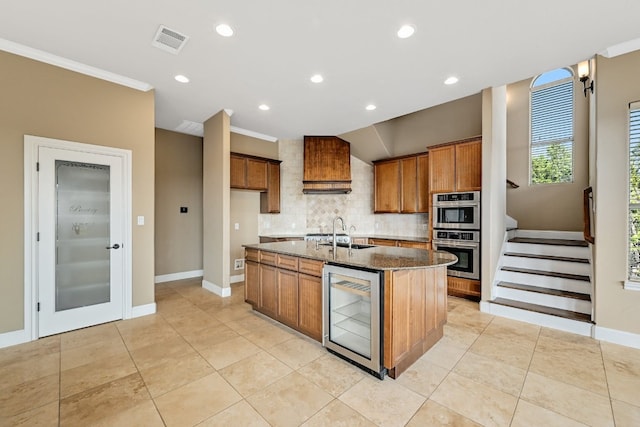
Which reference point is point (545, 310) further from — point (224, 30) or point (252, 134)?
point (252, 134)

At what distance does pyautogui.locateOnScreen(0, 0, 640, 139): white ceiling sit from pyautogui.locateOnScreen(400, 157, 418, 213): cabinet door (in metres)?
1.49

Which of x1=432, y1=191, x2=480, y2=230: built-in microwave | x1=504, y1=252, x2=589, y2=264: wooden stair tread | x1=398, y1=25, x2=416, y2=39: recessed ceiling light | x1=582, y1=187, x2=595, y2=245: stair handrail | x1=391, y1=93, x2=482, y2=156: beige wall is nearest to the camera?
x1=398, y1=25, x2=416, y2=39: recessed ceiling light

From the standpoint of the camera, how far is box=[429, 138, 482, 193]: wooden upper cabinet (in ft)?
13.1

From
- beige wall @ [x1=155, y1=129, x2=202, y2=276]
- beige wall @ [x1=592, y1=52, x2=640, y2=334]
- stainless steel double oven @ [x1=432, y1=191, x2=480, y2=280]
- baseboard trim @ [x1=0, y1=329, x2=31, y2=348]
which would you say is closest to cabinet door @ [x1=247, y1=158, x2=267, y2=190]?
beige wall @ [x1=155, y1=129, x2=202, y2=276]

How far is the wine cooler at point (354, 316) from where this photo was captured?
2.18m

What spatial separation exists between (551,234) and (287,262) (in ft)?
16.2

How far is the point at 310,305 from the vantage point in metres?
2.80

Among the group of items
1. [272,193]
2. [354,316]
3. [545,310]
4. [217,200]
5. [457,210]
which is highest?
[272,193]

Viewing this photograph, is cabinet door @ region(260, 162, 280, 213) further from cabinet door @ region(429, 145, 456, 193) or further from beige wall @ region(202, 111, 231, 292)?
cabinet door @ region(429, 145, 456, 193)

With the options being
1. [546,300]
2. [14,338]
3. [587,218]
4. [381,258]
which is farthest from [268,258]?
[587,218]

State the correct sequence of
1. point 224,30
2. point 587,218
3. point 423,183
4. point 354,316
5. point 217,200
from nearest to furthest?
1. point 224,30
2. point 354,316
3. point 587,218
4. point 217,200
5. point 423,183

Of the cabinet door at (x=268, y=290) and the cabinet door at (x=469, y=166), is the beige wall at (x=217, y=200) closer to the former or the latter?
the cabinet door at (x=268, y=290)

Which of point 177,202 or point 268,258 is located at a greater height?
point 177,202

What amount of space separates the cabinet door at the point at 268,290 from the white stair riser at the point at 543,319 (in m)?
2.91
